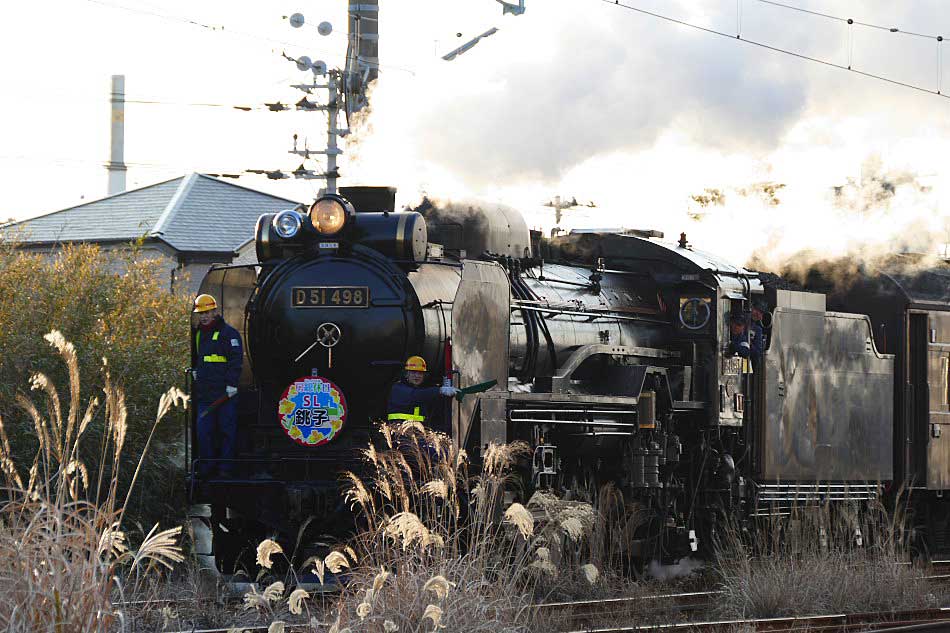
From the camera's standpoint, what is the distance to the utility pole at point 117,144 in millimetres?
52281

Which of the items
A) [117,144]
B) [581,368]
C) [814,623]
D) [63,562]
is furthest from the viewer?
[117,144]

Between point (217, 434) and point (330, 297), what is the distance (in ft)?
4.74

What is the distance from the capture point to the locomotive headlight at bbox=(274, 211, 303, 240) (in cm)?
1086

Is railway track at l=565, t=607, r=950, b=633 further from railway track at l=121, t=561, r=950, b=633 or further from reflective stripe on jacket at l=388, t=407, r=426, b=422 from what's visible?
reflective stripe on jacket at l=388, t=407, r=426, b=422

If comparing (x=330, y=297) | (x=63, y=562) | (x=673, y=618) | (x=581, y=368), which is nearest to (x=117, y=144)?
(x=581, y=368)

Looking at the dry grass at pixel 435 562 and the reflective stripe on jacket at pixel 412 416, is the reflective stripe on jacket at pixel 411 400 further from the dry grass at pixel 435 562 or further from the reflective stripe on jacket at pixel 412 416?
the dry grass at pixel 435 562

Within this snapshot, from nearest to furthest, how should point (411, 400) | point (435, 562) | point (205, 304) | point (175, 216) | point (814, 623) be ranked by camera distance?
point (435, 562) < point (814, 623) < point (411, 400) < point (205, 304) < point (175, 216)

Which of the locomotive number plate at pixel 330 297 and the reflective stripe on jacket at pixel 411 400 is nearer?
the reflective stripe on jacket at pixel 411 400

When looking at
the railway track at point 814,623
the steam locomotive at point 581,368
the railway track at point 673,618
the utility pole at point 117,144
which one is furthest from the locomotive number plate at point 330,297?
the utility pole at point 117,144

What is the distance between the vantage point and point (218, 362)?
1070 centimetres

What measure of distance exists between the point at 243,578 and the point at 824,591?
15.0 feet

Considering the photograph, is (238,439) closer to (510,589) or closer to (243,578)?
(243,578)

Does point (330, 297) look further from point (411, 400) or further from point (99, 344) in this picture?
point (99, 344)

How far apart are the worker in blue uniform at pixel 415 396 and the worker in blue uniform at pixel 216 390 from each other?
58.0 inches
